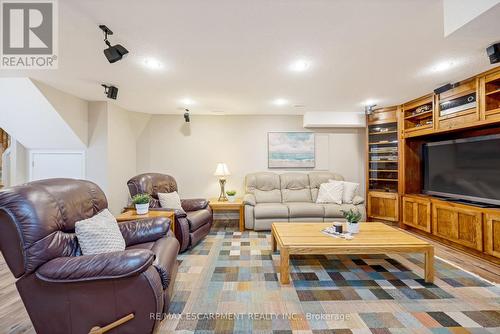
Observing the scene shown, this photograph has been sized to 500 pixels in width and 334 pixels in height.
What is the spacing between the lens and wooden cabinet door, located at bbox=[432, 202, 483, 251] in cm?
274

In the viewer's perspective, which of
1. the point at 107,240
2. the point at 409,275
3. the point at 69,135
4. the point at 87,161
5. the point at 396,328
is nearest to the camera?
the point at 396,328

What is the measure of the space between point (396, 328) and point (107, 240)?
2.29 m

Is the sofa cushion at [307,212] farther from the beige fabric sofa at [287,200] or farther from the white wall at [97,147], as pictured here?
the white wall at [97,147]

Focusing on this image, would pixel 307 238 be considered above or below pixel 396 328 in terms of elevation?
above

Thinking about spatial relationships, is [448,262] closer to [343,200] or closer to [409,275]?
[409,275]

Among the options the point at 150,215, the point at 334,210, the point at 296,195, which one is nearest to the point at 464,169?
the point at 334,210

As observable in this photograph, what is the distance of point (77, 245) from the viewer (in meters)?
1.68

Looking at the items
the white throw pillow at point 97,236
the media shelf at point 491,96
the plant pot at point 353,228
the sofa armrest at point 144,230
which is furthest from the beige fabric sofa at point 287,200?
the white throw pillow at point 97,236

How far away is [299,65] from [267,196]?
8.78 ft

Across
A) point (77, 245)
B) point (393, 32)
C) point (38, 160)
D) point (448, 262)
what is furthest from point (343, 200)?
point (38, 160)

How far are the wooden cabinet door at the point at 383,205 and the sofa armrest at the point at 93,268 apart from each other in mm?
4281

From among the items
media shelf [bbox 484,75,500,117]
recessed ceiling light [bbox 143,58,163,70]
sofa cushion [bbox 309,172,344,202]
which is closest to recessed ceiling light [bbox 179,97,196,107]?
recessed ceiling light [bbox 143,58,163,70]

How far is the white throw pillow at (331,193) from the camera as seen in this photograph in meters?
4.24

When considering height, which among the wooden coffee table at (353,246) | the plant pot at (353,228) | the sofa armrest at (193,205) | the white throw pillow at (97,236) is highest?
the white throw pillow at (97,236)
